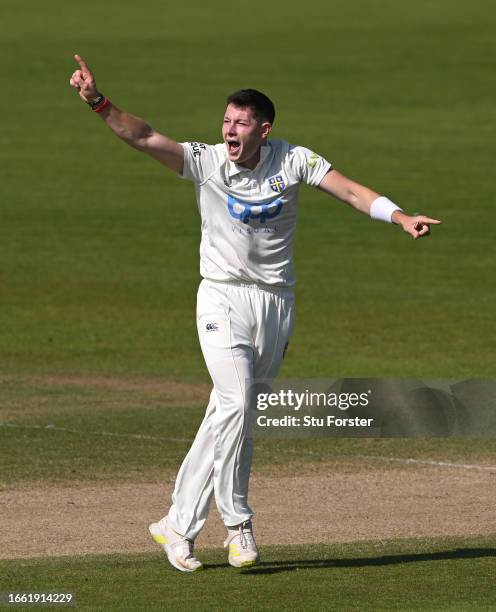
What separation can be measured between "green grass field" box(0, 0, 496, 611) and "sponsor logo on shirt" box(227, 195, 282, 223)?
186 cm

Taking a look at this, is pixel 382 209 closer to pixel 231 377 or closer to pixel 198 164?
pixel 198 164

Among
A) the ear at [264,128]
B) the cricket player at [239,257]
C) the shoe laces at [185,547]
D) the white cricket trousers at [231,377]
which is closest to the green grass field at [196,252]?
the shoe laces at [185,547]

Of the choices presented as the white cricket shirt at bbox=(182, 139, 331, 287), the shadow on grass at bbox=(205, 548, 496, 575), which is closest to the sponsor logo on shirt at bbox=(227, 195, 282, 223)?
the white cricket shirt at bbox=(182, 139, 331, 287)

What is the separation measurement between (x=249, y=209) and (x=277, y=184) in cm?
20

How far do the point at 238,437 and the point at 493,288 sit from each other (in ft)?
49.8

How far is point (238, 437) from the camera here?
9266 millimetres

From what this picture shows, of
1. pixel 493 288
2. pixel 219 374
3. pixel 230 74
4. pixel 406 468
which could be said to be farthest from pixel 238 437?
pixel 230 74

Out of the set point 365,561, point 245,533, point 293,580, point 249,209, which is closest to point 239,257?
point 249,209

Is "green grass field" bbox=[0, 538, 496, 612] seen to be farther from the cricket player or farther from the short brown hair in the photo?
the short brown hair

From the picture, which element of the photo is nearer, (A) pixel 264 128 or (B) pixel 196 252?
(A) pixel 264 128

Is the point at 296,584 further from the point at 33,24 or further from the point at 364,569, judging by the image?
the point at 33,24

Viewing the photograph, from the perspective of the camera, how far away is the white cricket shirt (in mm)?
9344

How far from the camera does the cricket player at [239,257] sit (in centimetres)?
927

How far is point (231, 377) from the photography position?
923 cm
